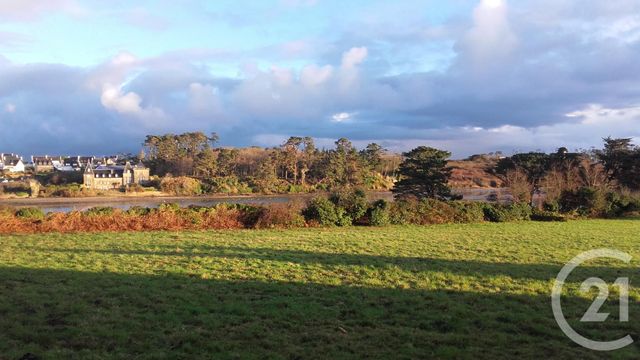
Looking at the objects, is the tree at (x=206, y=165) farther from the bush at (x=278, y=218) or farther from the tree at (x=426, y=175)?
the bush at (x=278, y=218)

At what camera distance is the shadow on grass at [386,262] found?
1073cm

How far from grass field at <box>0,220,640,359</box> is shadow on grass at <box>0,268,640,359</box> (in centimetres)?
2

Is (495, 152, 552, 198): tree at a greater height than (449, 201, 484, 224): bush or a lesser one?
greater


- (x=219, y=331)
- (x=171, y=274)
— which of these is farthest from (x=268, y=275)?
(x=219, y=331)

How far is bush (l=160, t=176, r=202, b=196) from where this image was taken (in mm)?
66863

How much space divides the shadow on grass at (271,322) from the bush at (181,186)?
5917cm

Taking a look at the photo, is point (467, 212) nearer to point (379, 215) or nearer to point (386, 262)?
point (379, 215)

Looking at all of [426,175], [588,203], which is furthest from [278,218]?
[426,175]

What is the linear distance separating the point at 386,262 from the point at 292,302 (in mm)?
4735

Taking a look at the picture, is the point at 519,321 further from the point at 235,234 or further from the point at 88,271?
the point at 235,234

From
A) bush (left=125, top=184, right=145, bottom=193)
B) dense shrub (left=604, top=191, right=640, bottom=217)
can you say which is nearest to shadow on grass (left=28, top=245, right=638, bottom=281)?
dense shrub (left=604, top=191, right=640, bottom=217)

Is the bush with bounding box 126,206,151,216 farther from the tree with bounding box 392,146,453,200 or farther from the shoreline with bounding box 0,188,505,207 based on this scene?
the shoreline with bounding box 0,188,505,207

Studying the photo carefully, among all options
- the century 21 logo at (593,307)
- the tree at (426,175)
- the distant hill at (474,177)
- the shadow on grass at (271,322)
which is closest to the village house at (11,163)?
the distant hill at (474,177)

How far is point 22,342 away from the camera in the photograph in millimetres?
5645
